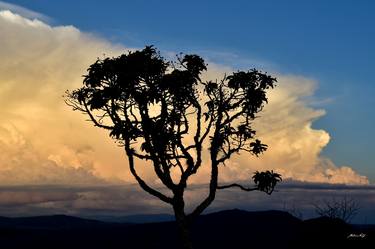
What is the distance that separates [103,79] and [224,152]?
32.5 feet

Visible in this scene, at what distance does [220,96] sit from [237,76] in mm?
1936

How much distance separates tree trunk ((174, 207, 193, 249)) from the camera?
4019cm

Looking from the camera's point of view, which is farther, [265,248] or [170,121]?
[265,248]

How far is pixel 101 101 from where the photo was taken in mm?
41156

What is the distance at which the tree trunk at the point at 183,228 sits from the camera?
40188 millimetres

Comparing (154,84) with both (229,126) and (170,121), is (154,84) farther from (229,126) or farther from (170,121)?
(229,126)

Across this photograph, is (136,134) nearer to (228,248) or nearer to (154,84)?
(154,84)

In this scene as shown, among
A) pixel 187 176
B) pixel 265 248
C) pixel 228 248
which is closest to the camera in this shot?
pixel 187 176

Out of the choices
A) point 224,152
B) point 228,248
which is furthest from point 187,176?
point 228,248

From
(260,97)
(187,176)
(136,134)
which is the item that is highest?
(260,97)

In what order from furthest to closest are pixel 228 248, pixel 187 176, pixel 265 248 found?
pixel 228 248 → pixel 265 248 → pixel 187 176

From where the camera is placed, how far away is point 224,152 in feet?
141

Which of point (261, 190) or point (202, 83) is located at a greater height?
point (202, 83)

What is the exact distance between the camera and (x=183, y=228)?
40281 mm
